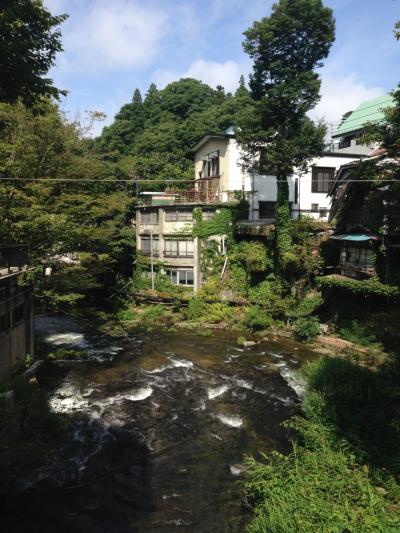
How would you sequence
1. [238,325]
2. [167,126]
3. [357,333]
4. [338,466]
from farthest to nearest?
[167,126] → [238,325] → [357,333] → [338,466]

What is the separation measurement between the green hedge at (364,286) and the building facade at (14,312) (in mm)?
17678

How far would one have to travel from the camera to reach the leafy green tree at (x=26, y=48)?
1045 cm

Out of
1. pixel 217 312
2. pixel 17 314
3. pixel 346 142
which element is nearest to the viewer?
pixel 17 314

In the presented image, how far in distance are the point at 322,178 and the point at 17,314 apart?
94.9 feet

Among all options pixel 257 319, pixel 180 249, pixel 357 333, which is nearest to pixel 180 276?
pixel 180 249

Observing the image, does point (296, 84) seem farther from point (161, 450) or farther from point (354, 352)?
point (161, 450)

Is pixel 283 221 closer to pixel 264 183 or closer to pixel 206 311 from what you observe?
pixel 264 183

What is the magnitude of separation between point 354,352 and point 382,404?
966 cm

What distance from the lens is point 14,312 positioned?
55.8 feet

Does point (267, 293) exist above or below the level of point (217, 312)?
above

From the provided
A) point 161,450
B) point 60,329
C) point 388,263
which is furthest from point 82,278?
point 388,263

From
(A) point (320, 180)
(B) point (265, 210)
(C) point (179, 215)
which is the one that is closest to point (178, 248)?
(C) point (179, 215)

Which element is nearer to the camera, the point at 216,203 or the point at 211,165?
the point at 216,203

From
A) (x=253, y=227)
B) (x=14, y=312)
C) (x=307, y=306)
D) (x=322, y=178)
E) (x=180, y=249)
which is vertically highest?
(x=322, y=178)
